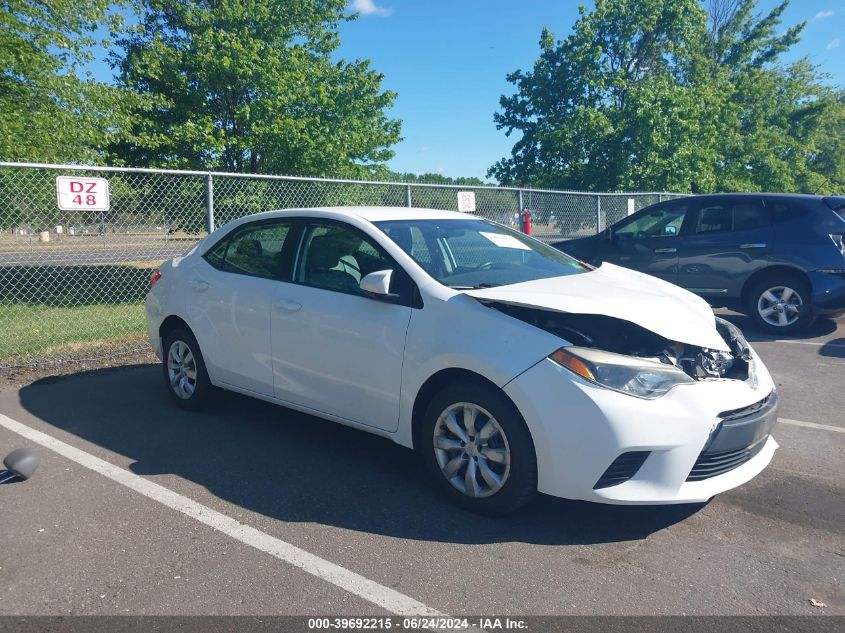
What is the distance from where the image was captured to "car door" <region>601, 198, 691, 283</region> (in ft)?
30.6

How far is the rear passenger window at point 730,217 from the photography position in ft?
28.4

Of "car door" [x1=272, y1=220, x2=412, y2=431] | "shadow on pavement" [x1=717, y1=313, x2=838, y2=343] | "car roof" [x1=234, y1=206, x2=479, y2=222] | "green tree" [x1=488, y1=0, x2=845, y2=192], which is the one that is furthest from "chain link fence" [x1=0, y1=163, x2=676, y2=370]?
"green tree" [x1=488, y1=0, x2=845, y2=192]

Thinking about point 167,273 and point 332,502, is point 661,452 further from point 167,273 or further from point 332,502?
point 167,273

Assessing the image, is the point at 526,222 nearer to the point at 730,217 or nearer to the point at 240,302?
the point at 730,217

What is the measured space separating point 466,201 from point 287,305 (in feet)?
20.0

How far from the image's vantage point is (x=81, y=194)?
684 cm

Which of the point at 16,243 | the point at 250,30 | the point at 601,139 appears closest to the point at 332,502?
the point at 16,243

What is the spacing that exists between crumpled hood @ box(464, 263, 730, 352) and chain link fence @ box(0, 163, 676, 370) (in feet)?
15.8

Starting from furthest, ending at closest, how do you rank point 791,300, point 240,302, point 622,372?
point 791,300, point 240,302, point 622,372

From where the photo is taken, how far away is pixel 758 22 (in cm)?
3269

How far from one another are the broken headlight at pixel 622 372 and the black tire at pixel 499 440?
1.24ft

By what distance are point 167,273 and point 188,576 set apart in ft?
10.7

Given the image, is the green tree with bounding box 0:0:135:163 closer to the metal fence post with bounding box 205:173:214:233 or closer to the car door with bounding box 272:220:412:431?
the metal fence post with bounding box 205:173:214:233

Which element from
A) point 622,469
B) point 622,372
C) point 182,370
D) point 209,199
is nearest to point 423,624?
point 622,469
